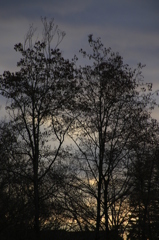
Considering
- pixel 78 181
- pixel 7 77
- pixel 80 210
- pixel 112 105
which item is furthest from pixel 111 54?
pixel 80 210

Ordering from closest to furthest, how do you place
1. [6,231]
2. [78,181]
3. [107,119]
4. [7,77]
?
[6,231], [7,77], [107,119], [78,181]

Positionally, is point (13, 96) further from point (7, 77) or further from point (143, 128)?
point (143, 128)

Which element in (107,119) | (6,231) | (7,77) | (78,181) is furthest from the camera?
(78,181)

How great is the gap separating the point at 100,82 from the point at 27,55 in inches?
216

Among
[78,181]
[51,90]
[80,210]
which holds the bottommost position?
[80,210]

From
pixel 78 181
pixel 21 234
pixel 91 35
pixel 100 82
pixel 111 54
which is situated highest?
pixel 91 35

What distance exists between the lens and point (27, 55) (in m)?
19.7

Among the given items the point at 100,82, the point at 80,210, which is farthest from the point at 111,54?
the point at 80,210

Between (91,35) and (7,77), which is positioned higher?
(91,35)

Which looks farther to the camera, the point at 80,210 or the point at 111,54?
the point at 80,210

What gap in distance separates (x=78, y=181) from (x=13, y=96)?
8545 mm

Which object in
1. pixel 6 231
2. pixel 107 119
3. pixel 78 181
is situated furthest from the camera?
pixel 78 181

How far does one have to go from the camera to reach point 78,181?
23.2m

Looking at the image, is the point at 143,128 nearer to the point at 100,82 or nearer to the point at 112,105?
the point at 112,105
